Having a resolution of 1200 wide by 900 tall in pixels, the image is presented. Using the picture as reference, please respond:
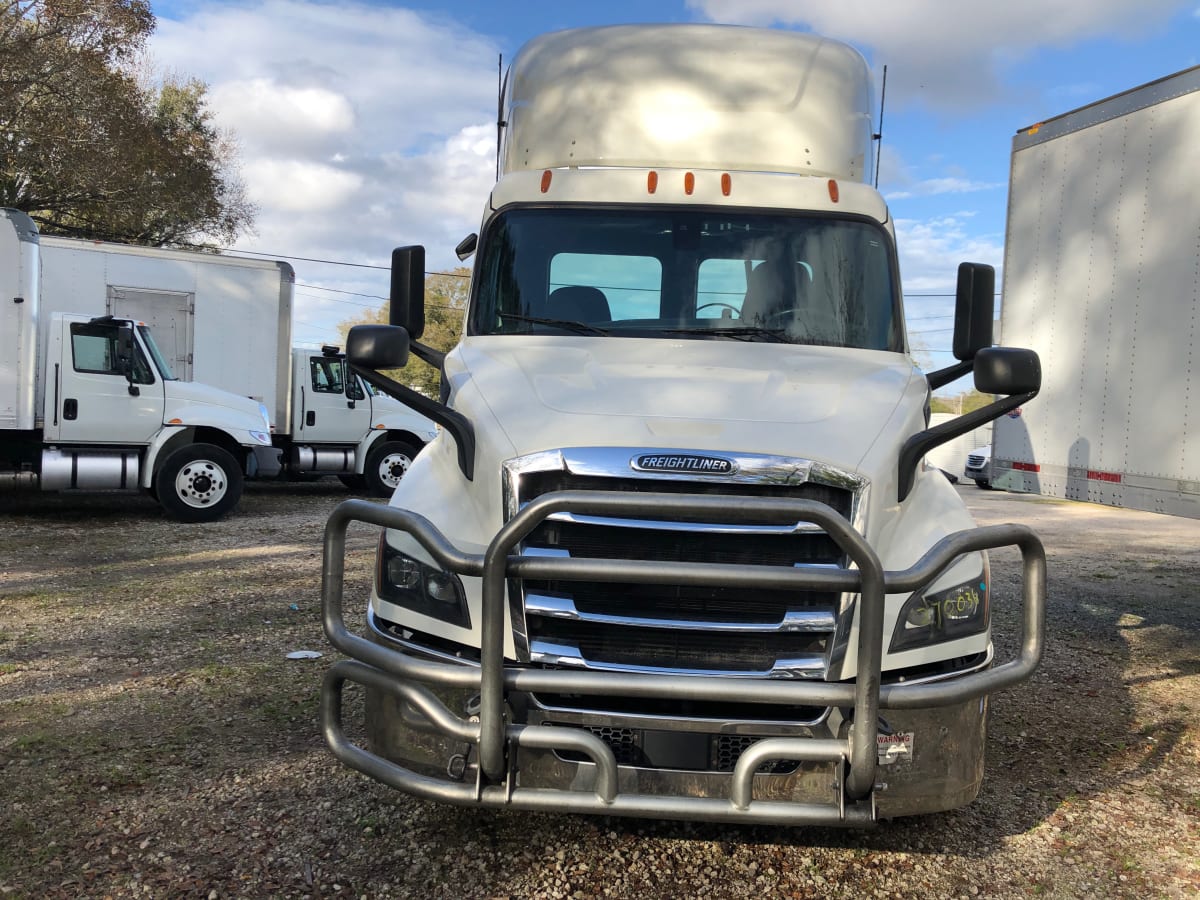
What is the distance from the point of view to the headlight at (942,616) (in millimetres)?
2771

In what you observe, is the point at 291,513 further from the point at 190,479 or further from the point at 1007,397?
the point at 1007,397

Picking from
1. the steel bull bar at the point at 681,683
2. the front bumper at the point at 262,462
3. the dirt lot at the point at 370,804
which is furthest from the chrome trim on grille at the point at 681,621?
the front bumper at the point at 262,462

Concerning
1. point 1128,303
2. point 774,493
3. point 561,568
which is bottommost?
point 561,568

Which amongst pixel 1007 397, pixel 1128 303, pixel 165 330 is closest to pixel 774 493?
pixel 1007 397

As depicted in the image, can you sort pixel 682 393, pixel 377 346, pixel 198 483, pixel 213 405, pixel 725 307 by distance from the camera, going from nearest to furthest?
pixel 682 393 → pixel 377 346 → pixel 725 307 → pixel 198 483 → pixel 213 405

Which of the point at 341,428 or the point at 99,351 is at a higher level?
the point at 99,351

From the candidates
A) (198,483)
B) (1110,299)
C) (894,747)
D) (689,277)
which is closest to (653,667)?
(894,747)

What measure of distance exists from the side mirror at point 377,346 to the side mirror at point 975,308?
2.44 meters

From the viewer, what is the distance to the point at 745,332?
158 inches

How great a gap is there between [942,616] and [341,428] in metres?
13.0

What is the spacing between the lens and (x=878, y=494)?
2.94 m

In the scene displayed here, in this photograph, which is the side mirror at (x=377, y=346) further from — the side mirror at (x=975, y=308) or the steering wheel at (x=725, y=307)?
the side mirror at (x=975, y=308)

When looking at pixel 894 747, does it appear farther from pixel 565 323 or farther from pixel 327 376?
pixel 327 376

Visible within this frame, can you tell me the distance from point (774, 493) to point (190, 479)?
33.4ft
